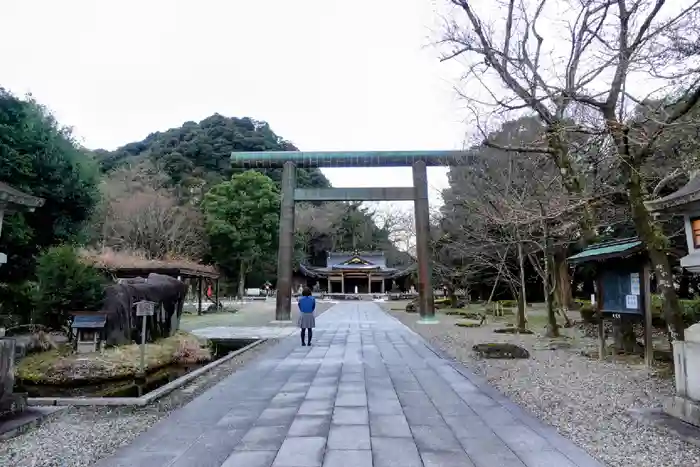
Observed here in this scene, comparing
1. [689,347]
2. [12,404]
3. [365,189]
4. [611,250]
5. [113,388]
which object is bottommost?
[113,388]

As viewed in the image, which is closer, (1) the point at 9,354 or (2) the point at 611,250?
(1) the point at 9,354

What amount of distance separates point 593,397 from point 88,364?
8091 mm

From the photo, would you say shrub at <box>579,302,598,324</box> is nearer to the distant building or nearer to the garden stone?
the garden stone

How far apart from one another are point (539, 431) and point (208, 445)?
297cm

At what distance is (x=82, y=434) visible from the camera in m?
4.36

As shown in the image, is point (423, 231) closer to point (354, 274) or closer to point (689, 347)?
point (689, 347)

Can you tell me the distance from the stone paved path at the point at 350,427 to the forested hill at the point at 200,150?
39.4 meters

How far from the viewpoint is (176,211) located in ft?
107

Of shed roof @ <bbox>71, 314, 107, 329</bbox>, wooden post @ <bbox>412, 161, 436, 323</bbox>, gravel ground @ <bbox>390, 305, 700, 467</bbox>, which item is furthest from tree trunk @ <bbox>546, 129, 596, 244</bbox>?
wooden post @ <bbox>412, 161, 436, 323</bbox>

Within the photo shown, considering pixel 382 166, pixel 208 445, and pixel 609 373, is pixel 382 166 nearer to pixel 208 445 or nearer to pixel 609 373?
Answer: pixel 609 373

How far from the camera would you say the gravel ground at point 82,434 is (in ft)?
12.2

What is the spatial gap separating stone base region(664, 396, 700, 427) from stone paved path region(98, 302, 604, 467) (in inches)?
52.0

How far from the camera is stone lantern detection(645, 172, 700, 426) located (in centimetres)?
439

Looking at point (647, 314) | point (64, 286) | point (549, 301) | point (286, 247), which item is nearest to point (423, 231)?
point (286, 247)
